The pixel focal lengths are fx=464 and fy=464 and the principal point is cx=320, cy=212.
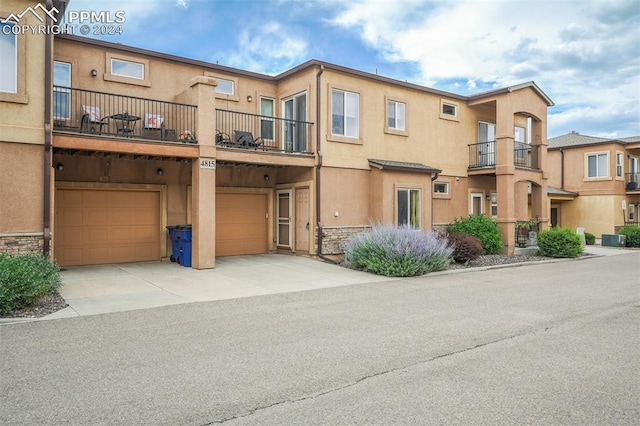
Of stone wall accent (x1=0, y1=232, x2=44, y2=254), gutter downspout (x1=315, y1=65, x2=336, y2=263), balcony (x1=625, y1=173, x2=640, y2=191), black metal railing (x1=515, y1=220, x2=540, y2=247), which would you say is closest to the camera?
stone wall accent (x1=0, y1=232, x2=44, y2=254)

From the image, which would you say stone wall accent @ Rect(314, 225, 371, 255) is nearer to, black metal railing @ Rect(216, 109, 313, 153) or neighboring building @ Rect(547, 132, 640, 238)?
black metal railing @ Rect(216, 109, 313, 153)

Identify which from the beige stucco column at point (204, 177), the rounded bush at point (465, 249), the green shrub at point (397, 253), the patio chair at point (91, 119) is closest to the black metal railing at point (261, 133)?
the beige stucco column at point (204, 177)

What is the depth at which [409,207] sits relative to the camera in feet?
54.5

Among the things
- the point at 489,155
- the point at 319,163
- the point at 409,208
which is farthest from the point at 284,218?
the point at 489,155

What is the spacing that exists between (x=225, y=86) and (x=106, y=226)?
584 cm

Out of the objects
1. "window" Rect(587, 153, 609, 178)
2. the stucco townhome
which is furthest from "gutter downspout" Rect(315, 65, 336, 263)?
"window" Rect(587, 153, 609, 178)

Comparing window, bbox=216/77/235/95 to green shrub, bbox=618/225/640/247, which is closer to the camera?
window, bbox=216/77/235/95

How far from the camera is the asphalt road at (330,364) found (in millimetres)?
4055

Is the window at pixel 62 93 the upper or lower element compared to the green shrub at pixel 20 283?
upper

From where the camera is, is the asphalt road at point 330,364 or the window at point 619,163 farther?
the window at point 619,163

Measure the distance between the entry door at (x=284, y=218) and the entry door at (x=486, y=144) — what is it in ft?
29.9

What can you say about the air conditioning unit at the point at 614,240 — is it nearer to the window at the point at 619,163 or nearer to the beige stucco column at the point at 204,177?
the window at the point at 619,163

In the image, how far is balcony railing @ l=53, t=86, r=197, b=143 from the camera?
40.3 ft

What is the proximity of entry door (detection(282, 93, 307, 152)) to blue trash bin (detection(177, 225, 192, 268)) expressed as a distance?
4726 millimetres
